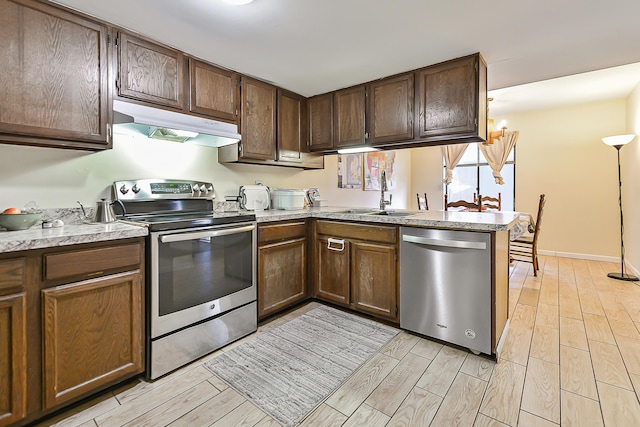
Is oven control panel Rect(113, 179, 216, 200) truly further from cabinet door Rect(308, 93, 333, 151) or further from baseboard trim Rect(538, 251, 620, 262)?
baseboard trim Rect(538, 251, 620, 262)

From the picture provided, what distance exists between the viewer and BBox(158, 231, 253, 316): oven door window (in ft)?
6.07

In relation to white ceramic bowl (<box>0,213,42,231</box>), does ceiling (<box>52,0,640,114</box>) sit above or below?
above

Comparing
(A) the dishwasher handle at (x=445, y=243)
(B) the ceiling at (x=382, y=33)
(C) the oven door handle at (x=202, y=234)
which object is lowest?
(A) the dishwasher handle at (x=445, y=243)

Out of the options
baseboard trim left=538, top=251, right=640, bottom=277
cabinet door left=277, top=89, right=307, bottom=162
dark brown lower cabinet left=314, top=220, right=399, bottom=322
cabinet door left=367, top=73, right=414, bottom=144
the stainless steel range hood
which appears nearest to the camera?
the stainless steel range hood

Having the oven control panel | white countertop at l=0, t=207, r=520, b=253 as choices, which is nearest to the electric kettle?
white countertop at l=0, t=207, r=520, b=253

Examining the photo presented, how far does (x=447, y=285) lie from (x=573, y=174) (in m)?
4.51

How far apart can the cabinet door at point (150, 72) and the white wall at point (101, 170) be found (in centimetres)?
38

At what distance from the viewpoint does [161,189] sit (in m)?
2.35

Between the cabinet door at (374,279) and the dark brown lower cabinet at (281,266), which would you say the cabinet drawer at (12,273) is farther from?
the cabinet door at (374,279)

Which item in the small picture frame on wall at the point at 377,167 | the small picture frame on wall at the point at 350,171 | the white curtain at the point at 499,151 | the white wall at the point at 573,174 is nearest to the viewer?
the small picture frame on wall at the point at 350,171

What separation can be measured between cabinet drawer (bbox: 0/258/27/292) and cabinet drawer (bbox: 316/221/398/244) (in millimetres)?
2073

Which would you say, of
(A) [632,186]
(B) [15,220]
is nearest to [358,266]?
(B) [15,220]

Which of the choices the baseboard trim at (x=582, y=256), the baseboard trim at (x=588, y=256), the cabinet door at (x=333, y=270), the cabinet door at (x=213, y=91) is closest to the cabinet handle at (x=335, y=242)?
the cabinet door at (x=333, y=270)

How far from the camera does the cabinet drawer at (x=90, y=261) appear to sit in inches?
56.1
